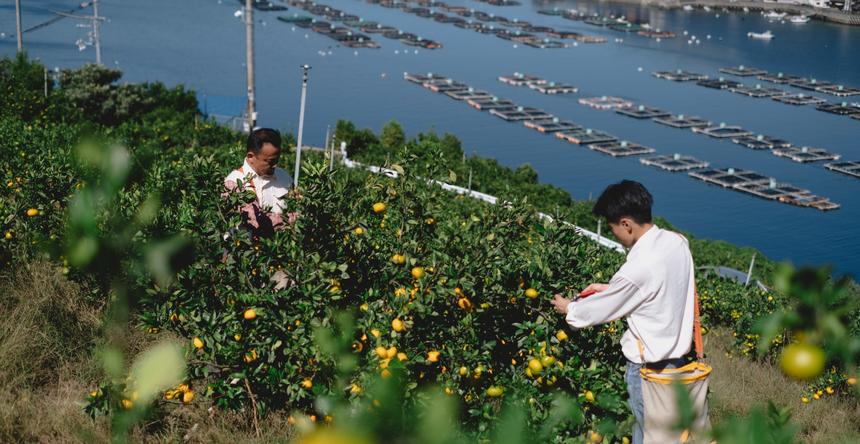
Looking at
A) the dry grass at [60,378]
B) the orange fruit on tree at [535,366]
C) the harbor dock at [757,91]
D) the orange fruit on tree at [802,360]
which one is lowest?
the harbor dock at [757,91]

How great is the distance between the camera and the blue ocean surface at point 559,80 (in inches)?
1577

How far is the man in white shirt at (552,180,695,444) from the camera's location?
10.3 ft

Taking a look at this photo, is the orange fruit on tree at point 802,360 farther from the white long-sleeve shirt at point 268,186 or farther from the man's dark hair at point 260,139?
the man's dark hair at point 260,139

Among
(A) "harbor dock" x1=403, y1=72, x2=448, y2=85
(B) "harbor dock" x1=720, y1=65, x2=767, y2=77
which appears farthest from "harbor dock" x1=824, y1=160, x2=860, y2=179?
(A) "harbor dock" x1=403, y1=72, x2=448, y2=85

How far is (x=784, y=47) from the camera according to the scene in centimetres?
8044

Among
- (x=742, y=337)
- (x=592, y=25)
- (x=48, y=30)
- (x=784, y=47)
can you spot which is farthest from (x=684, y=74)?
(x=742, y=337)

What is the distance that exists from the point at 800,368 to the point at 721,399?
4880 millimetres

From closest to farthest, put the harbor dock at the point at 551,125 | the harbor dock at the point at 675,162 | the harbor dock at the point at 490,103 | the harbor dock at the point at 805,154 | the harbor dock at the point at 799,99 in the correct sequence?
1. the harbor dock at the point at 675,162
2. the harbor dock at the point at 805,154
3. the harbor dock at the point at 551,125
4. the harbor dock at the point at 490,103
5. the harbor dock at the point at 799,99

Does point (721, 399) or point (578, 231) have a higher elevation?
point (578, 231)

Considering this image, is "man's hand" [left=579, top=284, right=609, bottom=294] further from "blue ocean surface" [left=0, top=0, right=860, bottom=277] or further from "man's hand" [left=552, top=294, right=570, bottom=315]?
Result: "blue ocean surface" [left=0, top=0, right=860, bottom=277]

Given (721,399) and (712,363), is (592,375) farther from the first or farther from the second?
(712,363)

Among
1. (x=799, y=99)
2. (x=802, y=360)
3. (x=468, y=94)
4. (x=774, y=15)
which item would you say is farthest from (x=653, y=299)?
(x=774, y=15)

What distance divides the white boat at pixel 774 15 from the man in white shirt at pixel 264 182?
351ft

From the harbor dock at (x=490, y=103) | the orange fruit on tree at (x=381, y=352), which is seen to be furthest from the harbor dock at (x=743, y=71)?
the orange fruit on tree at (x=381, y=352)
